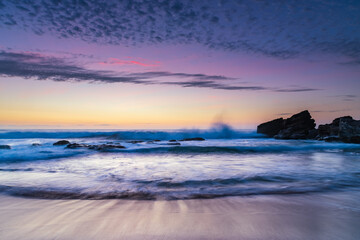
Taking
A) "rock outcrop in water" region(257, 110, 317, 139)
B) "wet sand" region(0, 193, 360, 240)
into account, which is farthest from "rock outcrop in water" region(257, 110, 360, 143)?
"wet sand" region(0, 193, 360, 240)

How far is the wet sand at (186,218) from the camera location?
81.6 inches

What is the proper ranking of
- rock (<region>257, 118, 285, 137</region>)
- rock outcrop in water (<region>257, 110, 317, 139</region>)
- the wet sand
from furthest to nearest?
rock (<region>257, 118, 285, 137</region>)
rock outcrop in water (<region>257, 110, 317, 139</region>)
the wet sand

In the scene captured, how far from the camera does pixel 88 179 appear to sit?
4.96m

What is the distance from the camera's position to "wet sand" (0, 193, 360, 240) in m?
2.07

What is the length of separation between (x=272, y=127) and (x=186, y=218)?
40.1m

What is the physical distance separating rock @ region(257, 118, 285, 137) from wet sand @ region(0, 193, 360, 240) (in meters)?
37.5

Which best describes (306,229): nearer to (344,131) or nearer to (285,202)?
(285,202)

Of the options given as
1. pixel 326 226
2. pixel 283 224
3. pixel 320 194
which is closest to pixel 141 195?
pixel 283 224

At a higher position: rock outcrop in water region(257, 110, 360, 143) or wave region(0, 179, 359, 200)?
rock outcrop in water region(257, 110, 360, 143)

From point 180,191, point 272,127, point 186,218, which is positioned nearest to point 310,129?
point 272,127

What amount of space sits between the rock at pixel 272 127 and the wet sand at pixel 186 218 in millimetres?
37499

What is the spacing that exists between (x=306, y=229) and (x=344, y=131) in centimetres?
1984

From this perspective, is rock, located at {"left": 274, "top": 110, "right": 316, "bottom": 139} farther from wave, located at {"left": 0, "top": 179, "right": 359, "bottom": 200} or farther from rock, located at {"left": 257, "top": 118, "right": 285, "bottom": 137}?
wave, located at {"left": 0, "top": 179, "right": 359, "bottom": 200}

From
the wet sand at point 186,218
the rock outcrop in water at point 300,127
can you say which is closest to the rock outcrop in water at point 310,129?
the rock outcrop in water at point 300,127
